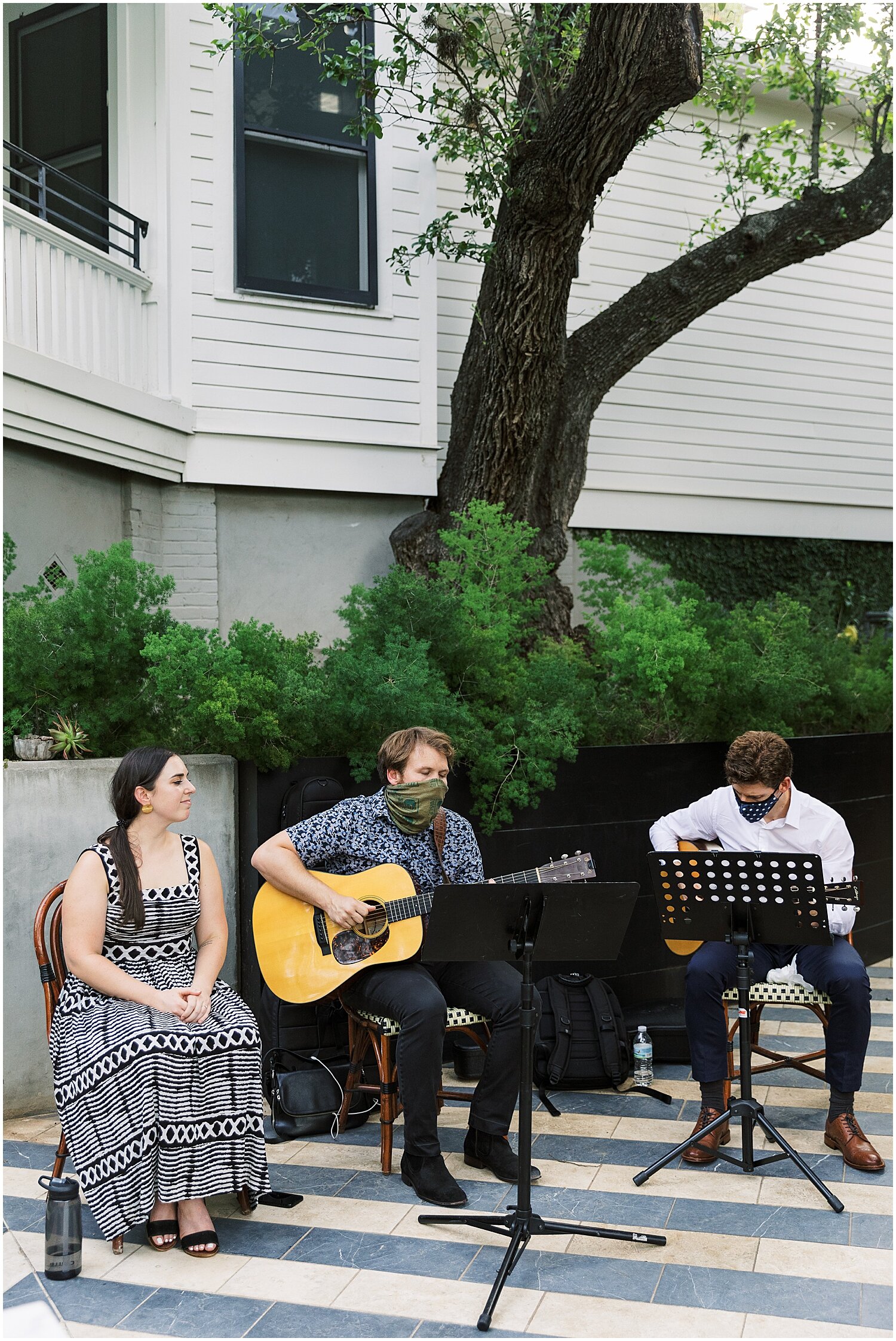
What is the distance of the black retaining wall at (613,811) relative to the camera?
4.96 m

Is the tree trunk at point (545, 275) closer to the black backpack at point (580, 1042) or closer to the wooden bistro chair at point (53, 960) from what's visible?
the black backpack at point (580, 1042)

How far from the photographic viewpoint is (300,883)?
4.14m

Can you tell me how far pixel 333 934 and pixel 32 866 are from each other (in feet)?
4.12

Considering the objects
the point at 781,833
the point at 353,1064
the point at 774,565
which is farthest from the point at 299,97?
the point at 353,1064

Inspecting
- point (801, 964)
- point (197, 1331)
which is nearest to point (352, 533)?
point (801, 964)

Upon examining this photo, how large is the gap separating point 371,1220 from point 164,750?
→ 1602 millimetres

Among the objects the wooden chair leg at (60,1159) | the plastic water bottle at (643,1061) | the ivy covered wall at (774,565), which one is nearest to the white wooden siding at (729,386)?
the ivy covered wall at (774,565)

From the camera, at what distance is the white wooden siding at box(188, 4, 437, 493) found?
741 centimetres

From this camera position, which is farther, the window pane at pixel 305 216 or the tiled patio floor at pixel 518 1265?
the window pane at pixel 305 216

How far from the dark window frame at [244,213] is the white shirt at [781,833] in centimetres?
463

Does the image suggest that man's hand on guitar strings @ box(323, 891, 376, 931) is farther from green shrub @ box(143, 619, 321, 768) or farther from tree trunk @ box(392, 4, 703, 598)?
tree trunk @ box(392, 4, 703, 598)

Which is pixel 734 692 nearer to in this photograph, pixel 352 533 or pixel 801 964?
pixel 801 964

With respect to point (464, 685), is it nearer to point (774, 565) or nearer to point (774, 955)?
point (774, 955)

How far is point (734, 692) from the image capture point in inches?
243
